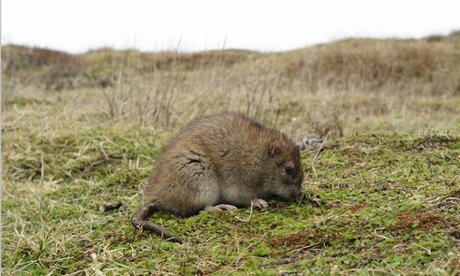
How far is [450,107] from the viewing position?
13961 mm

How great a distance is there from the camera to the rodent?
13.0 feet

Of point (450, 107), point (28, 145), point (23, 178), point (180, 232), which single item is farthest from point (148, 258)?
point (450, 107)

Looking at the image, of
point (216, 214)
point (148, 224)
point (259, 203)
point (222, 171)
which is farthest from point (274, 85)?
point (148, 224)

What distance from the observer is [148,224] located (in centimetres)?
365

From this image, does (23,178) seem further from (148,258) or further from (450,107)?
(450,107)

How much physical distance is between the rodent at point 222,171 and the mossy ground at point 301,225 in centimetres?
14

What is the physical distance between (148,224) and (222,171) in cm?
75

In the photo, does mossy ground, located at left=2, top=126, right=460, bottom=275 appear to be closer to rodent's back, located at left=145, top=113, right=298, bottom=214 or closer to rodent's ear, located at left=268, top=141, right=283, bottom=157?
rodent's back, located at left=145, top=113, right=298, bottom=214

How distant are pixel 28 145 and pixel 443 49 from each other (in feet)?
71.9

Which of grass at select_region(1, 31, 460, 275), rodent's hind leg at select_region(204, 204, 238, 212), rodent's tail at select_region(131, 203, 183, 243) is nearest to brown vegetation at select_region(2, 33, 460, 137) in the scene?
grass at select_region(1, 31, 460, 275)

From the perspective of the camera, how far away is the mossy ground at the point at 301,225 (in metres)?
2.79

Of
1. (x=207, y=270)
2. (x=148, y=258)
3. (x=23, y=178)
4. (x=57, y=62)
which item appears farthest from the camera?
(x=57, y=62)

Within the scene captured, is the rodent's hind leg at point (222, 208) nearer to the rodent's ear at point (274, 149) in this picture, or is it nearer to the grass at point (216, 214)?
Result: the grass at point (216, 214)

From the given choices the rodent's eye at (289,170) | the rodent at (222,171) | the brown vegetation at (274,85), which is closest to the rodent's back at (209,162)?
the rodent at (222,171)
